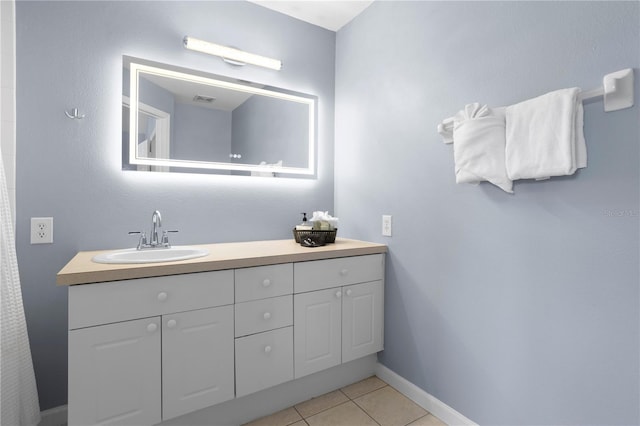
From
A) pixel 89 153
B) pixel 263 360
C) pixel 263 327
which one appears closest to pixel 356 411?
pixel 263 360

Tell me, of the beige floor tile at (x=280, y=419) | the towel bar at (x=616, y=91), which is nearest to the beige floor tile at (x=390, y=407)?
the beige floor tile at (x=280, y=419)

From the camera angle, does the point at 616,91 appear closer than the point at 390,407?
Yes

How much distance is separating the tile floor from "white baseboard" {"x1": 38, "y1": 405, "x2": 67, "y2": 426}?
0.90 meters

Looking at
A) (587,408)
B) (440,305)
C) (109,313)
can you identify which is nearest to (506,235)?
(440,305)

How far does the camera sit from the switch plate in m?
Answer: 1.86

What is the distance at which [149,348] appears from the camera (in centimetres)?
120

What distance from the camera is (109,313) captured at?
1.13m

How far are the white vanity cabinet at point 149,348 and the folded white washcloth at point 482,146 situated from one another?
1154mm

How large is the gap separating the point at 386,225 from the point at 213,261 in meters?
1.04

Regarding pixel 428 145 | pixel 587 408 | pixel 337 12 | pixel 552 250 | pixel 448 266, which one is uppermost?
pixel 337 12

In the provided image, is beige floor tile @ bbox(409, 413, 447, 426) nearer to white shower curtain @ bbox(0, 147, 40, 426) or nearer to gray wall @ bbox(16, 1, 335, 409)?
gray wall @ bbox(16, 1, 335, 409)

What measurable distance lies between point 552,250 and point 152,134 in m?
1.97

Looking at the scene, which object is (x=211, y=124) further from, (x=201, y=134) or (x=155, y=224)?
(x=155, y=224)

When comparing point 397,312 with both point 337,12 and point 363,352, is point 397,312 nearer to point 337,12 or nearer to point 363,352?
point 363,352
